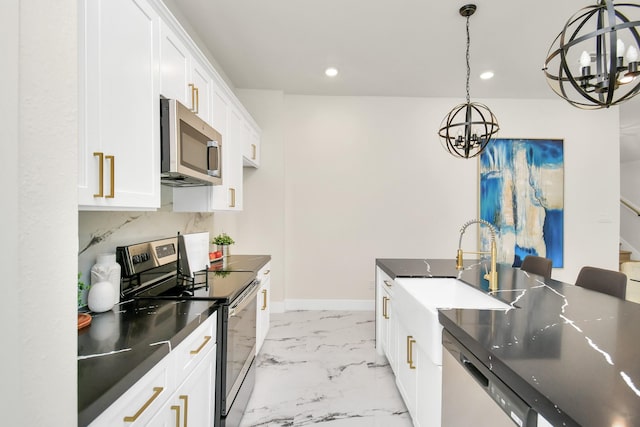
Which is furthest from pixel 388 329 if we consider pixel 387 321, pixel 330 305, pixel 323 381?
pixel 330 305

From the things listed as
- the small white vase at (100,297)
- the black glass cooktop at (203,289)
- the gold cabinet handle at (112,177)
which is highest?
the gold cabinet handle at (112,177)

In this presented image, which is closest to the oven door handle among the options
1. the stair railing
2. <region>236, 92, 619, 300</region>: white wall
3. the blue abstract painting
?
<region>236, 92, 619, 300</region>: white wall

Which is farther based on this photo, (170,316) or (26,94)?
(170,316)

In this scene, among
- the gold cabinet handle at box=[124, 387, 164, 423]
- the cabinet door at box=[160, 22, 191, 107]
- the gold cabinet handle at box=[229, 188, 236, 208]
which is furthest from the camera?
the gold cabinet handle at box=[229, 188, 236, 208]

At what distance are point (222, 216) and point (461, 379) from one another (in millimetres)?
2811

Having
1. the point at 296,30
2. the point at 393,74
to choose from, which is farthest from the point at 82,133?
the point at 393,74

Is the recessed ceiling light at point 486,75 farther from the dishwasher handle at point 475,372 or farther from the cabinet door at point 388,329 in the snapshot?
the dishwasher handle at point 475,372

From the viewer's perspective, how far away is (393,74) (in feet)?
11.2

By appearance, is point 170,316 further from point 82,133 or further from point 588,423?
point 588,423

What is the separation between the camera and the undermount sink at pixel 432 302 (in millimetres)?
1390

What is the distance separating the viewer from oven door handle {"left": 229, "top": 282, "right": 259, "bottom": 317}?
5.49 feet

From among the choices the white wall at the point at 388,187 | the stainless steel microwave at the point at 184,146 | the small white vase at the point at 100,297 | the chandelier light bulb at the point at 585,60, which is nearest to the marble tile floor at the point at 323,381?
the white wall at the point at 388,187

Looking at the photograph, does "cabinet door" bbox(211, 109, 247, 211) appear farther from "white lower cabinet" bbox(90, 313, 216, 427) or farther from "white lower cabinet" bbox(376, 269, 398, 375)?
"white lower cabinet" bbox(376, 269, 398, 375)

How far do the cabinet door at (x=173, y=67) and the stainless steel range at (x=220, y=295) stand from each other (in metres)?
0.85
